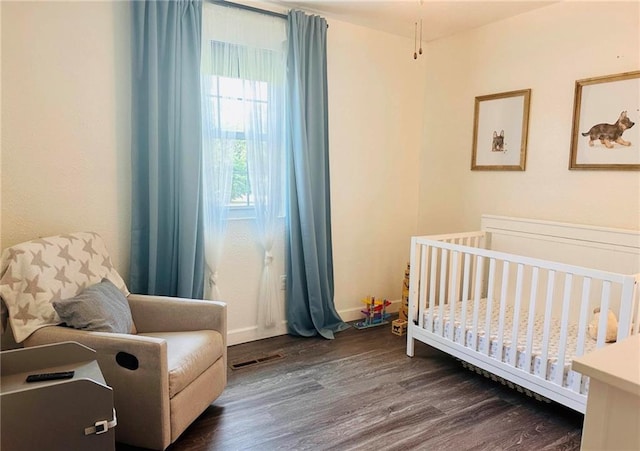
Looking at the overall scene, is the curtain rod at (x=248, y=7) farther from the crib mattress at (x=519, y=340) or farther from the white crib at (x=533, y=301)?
the crib mattress at (x=519, y=340)

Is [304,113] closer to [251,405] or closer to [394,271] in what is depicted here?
[394,271]

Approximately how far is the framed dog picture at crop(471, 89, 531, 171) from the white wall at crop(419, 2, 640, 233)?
0.18ft

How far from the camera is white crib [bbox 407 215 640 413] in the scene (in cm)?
214

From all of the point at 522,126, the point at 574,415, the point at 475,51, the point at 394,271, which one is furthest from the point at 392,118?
the point at 574,415

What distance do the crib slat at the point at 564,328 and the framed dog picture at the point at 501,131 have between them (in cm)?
124

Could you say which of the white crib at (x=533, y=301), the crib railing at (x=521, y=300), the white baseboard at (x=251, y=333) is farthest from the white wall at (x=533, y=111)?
the white baseboard at (x=251, y=333)

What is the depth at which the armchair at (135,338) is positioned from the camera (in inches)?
71.5

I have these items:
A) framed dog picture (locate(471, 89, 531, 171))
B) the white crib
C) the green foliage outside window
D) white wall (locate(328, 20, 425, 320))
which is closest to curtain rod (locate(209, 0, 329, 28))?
white wall (locate(328, 20, 425, 320))

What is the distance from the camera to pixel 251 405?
2.35 meters

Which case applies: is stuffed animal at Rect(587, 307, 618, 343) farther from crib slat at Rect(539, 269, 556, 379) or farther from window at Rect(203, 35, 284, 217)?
window at Rect(203, 35, 284, 217)

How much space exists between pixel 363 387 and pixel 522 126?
213 cm

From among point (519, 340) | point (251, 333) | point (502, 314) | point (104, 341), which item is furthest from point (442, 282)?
point (104, 341)

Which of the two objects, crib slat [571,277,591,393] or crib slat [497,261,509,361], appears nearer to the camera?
crib slat [571,277,591,393]

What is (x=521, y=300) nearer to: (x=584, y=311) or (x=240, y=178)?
(x=584, y=311)
